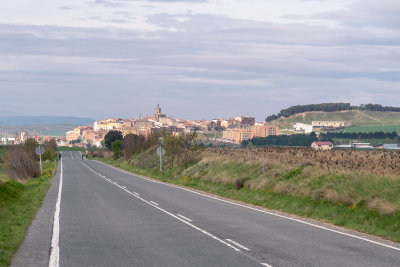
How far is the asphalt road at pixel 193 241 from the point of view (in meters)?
9.41

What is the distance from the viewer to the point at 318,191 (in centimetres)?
1819

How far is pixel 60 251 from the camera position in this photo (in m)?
10.4

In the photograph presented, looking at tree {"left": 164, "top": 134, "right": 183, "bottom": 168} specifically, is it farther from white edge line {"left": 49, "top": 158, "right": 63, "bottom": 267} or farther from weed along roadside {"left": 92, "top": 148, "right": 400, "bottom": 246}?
white edge line {"left": 49, "top": 158, "right": 63, "bottom": 267}

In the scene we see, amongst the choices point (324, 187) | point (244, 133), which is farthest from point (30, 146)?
point (244, 133)

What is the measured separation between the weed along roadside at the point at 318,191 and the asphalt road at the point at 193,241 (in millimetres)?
1142

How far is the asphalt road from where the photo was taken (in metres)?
9.41

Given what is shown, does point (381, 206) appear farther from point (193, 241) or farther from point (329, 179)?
point (193, 241)

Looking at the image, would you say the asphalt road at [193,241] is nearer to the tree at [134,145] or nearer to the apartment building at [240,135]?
the tree at [134,145]

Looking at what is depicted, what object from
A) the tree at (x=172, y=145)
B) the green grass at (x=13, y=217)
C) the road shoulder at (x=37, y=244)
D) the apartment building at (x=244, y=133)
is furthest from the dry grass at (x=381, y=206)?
the apartment building at (x=244, y=133)

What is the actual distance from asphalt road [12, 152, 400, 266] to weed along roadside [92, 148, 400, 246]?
3.75ft

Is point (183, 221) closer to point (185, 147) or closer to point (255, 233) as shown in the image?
point (255, 233)

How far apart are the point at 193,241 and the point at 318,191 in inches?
311

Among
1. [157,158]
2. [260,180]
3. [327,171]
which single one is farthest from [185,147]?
[327,171]

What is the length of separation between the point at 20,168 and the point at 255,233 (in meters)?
39.6
